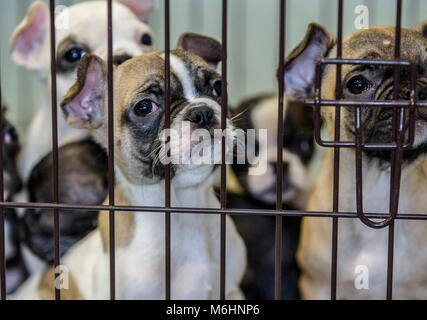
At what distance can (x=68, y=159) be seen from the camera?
71.5 inches

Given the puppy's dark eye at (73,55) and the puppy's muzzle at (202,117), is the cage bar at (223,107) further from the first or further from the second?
the puppy's dark eye at (73,55)

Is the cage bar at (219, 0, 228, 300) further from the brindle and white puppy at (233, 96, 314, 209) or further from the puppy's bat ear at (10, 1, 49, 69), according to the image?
the puppy's bat ear at (10, 1, 49, 69)

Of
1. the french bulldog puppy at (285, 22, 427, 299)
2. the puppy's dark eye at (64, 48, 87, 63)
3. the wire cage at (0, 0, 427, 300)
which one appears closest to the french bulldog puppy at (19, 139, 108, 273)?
the puppy's dark eye at (64, 48, 87, 63)

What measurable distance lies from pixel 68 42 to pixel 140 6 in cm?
30

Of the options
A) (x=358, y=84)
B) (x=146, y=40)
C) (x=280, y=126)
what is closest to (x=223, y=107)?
(x=280, y=126)

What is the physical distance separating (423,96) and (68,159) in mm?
1109

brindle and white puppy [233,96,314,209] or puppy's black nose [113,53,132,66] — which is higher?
puppy's black nose [113,53,132,66]

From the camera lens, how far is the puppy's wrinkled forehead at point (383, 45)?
126 centimetres

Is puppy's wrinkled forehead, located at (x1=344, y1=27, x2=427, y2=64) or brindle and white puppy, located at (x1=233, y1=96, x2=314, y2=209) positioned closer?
puppy's wrinkled forehead, located at (x1=344, y1=27, x2=427, y2=64)

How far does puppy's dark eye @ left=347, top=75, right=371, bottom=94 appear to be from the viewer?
1255mm

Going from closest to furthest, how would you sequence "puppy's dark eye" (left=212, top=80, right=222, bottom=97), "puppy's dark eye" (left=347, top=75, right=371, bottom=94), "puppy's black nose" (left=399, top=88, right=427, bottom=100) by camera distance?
"puppy's black nose" (left=399, top=88, right=427, bottom=100) < "puppy's dark eye" (left=347, top=75, right=371, bottom=94) < "puppy's dark eye" (left=212, top=80, right=222, bottom=97)

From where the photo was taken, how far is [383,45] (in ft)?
4.18

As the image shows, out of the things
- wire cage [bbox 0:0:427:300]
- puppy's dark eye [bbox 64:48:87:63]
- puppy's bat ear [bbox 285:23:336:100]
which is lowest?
wire cage [bbox 0:0:427:300]

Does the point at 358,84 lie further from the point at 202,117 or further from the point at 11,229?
the point at 11,229
